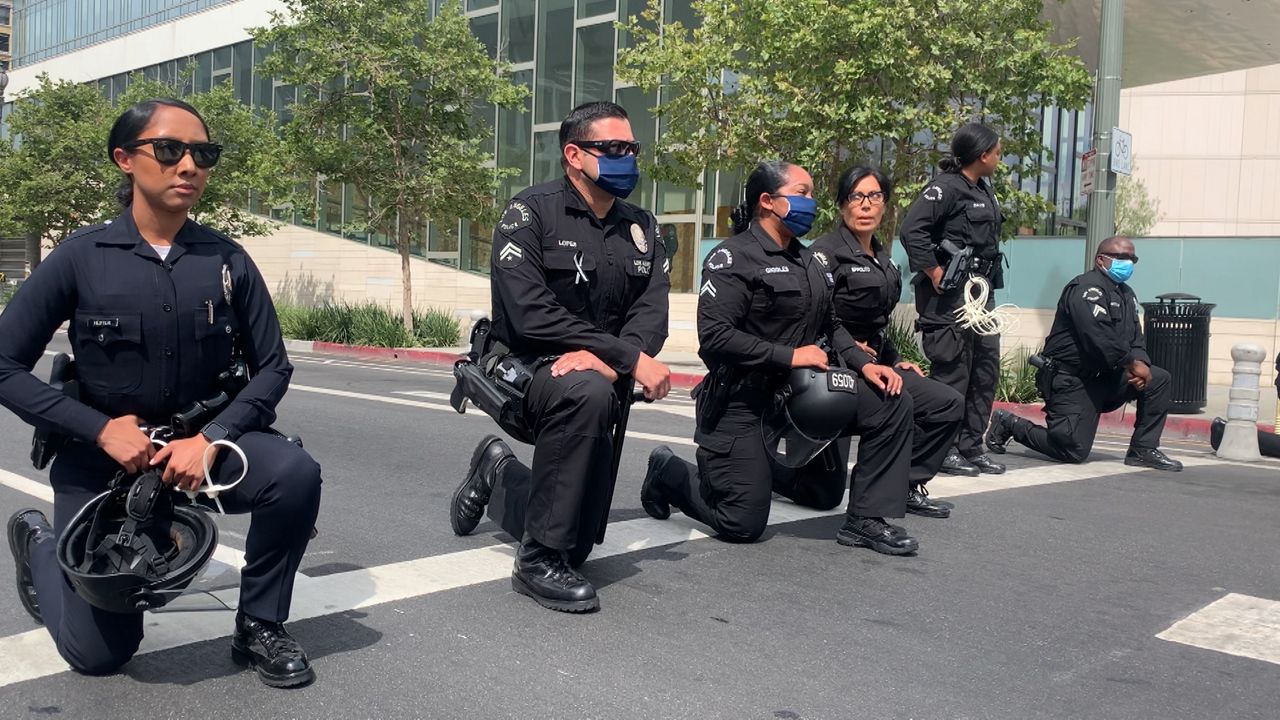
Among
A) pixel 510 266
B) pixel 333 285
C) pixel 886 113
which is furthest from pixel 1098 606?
pixel 333 285

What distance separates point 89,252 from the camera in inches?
137

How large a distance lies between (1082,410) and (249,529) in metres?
6.34

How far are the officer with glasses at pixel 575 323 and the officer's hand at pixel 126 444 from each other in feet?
4.65

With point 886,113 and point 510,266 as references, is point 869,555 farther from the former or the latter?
point 886,113

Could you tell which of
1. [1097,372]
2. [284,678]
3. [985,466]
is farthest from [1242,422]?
[284,678]

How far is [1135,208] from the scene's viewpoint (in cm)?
2614

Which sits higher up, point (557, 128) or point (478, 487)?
point (557, 128)

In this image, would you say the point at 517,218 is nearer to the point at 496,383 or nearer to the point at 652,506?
the point at 496,383

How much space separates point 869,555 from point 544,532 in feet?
5.46

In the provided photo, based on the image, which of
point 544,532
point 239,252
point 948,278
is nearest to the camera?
point 239,252

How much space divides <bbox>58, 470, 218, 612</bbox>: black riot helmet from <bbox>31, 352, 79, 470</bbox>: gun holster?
276 millimetres

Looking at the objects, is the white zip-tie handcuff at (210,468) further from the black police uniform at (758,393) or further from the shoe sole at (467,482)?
the black police uniform at (758,393)

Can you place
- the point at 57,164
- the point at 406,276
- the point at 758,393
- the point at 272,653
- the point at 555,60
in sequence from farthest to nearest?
1. the point at 57,164
2. the point at 555,60
3. the point at 406,276
4. the point at 758,393
5. the point at 272,653

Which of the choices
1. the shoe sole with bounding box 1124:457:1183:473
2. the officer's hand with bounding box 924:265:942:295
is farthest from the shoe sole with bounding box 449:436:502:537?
the shoe sole with bounding box 1124:457:1183:473
